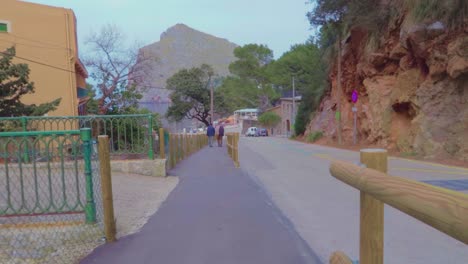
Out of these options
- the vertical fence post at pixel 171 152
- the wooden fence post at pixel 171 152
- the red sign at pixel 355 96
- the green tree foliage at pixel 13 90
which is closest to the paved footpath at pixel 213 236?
the vertical fence post at pixel 171 152

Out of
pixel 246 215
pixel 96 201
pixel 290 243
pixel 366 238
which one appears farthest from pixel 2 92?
pixel 366 238

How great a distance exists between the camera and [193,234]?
4.99 metres

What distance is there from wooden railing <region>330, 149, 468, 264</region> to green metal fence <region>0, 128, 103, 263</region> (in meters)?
3.52

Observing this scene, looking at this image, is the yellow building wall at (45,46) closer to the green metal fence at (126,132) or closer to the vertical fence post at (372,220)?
the green metal fence at (126,132)

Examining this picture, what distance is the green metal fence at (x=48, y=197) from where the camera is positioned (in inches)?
178

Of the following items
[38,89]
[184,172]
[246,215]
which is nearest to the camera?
[246,215]

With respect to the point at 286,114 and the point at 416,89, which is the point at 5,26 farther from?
the point at 286,114

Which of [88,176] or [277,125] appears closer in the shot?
[88,176]

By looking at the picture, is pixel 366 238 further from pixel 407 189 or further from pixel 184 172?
pixel 184 172

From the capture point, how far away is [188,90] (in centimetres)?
5322

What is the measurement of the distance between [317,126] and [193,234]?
32.2m

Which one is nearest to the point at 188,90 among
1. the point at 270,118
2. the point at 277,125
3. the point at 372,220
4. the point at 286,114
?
the point at 286,114

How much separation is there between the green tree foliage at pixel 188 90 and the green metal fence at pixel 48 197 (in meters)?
48.3

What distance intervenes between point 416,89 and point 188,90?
38182mm
